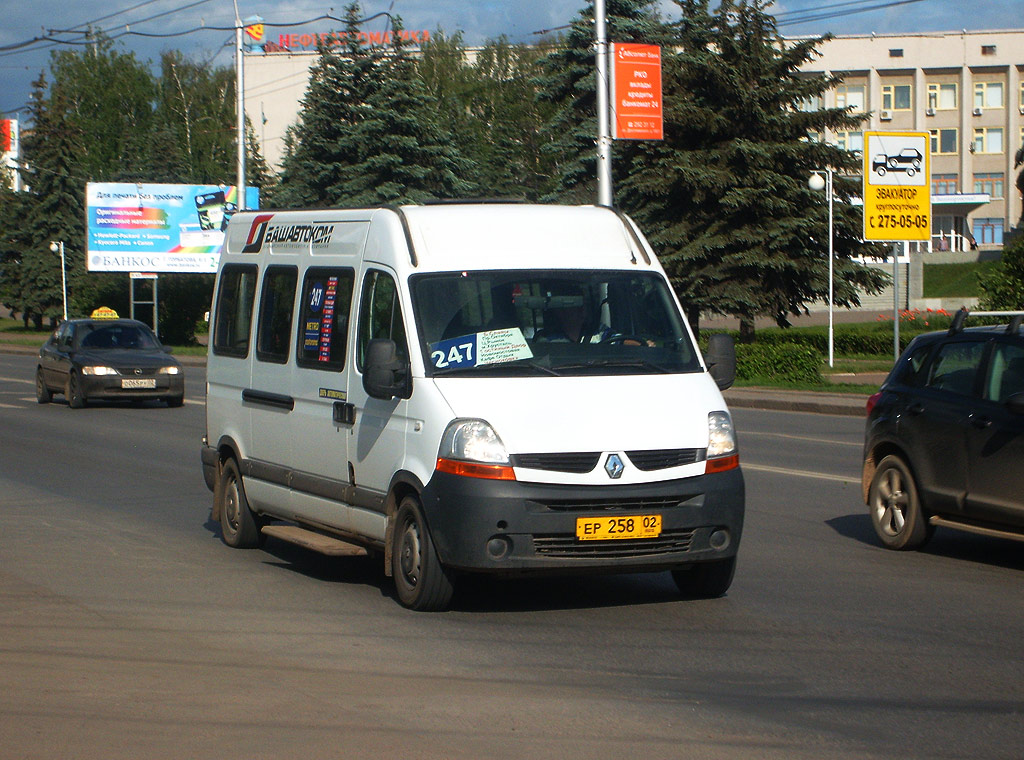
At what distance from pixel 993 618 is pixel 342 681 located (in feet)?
11.5

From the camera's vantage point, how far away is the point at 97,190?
58188 mm

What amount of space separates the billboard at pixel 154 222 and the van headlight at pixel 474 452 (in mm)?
52362

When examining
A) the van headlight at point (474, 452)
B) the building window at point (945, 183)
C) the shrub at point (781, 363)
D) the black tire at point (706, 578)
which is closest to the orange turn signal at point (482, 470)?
the van headlight at point (474, 452)

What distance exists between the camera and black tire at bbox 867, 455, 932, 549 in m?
9.63

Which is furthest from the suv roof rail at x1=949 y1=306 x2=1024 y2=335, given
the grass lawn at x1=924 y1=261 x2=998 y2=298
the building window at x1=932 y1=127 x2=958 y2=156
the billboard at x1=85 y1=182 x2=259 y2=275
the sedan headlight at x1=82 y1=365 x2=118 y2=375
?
the building window at x1=932 y1=127 x2=958 y2=156

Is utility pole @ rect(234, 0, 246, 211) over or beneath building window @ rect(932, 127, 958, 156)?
beneath

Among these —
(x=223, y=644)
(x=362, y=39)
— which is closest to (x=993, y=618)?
(x=223, y=644)

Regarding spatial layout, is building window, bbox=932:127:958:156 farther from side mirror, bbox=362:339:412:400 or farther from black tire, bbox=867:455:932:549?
side mirror, bbox=362:339:412:400

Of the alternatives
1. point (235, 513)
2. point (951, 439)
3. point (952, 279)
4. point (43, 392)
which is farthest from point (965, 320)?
point (952, 279)

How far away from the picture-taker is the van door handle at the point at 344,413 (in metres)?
8.19

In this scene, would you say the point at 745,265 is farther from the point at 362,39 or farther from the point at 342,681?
the point at 342,681

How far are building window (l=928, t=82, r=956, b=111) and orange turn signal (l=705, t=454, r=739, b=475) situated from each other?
94404mm

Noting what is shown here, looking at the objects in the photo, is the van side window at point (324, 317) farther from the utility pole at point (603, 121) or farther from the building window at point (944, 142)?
the building window at point (944, 142)

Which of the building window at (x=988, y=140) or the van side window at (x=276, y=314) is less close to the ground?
the building window at (x=988, y=140)
